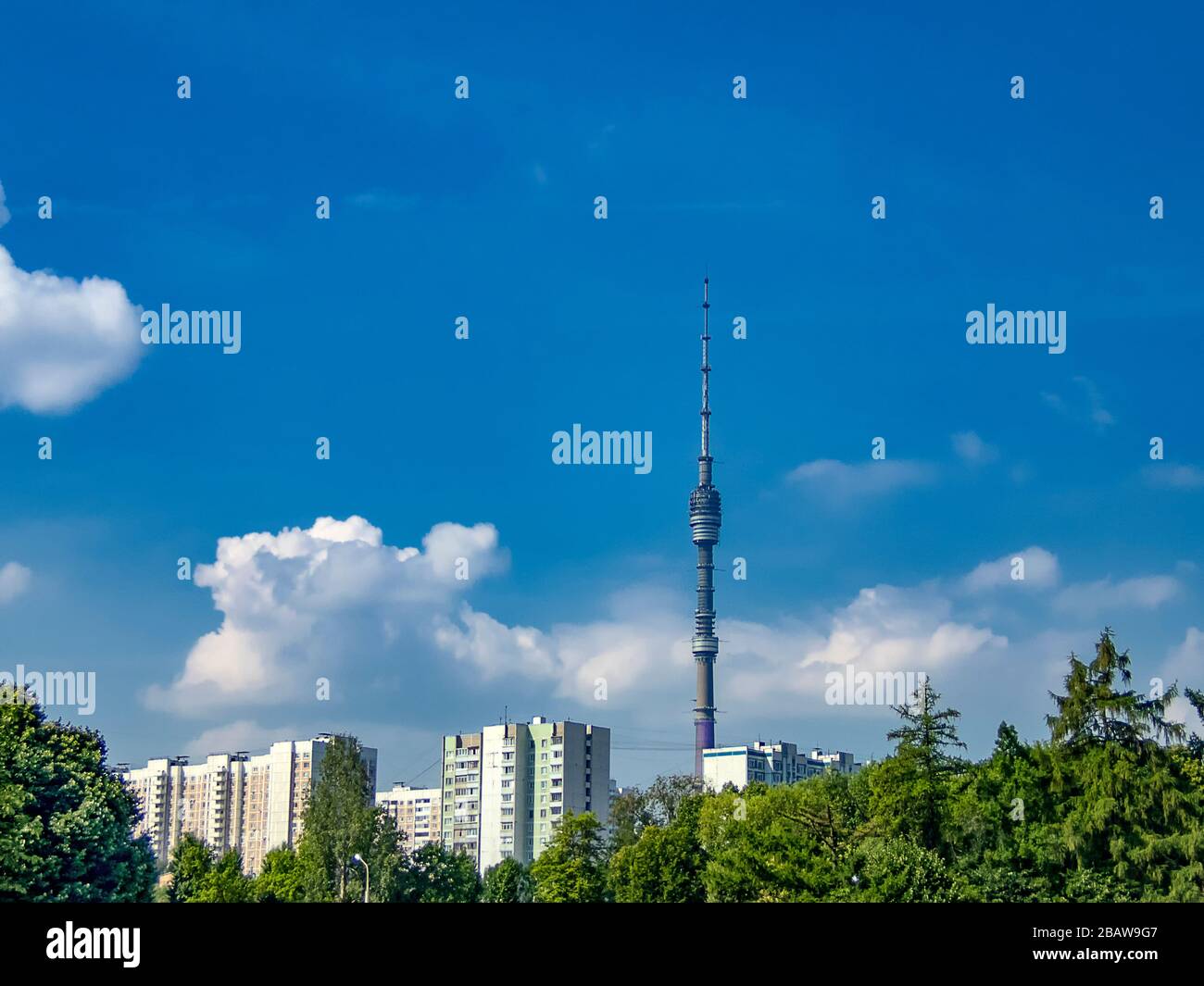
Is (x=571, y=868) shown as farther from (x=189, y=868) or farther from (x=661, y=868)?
(x=189, y=868)

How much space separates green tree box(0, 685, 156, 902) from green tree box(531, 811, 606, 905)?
26189mm

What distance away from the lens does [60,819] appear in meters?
60.5

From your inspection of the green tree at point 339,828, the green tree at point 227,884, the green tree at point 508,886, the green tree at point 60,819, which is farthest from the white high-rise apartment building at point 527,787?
the green tree at point 60,819

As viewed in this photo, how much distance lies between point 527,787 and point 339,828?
9854cm

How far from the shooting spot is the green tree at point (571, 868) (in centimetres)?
8494

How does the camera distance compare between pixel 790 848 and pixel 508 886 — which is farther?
pixel 508 886

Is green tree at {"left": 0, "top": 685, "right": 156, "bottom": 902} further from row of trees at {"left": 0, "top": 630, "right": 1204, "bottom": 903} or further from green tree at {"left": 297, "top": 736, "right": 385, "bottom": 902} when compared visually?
green tree at {"left": 297, "top": 736, "right": 385, "bottom": 902}

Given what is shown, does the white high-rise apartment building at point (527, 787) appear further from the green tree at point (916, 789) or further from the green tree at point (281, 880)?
the green tree at point (916, 789)

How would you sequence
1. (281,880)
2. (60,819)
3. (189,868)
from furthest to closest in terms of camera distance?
1. (189,868)
2. (281,880)
3. (60,819)

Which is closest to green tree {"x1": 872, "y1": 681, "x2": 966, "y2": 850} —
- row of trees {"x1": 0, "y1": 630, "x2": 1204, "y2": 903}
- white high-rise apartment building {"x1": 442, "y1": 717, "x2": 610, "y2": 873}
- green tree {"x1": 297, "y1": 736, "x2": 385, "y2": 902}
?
row of trees {"x1": 0, "y1": 630, "x2": 1204, "y2": 903}

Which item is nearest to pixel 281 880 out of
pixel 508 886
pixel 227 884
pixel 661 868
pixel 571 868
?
pixel 227 884

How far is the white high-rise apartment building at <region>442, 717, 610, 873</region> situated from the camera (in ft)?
588
